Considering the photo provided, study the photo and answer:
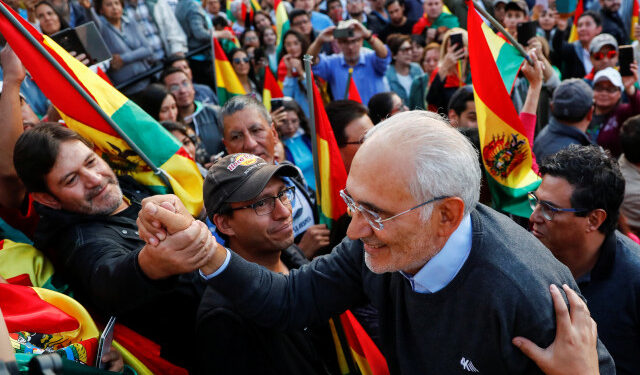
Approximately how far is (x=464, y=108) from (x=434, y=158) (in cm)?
304

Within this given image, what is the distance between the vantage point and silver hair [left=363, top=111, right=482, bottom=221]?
5.14ft

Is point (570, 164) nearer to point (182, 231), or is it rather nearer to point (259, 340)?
point (259, 340)

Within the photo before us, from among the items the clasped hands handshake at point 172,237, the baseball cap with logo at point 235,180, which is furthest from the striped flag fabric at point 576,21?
the clasped hands handshake at point 172,237

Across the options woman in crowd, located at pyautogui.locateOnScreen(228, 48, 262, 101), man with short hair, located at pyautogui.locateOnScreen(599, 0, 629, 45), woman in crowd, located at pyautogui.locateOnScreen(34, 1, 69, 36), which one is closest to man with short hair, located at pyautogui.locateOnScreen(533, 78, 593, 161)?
woman in crowd, located at pyautogui.locateOnScreen(228, 48, 262, 101)

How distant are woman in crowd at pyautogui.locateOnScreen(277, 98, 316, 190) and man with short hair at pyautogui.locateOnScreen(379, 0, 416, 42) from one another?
211 inches

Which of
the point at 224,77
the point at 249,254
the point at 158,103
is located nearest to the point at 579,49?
the point at 224,77

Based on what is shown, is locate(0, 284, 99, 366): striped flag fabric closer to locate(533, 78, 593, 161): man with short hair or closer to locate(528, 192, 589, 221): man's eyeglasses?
locate(528, 192, 589, 221): man's eyeglasses

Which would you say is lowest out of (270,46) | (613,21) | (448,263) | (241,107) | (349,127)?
(613,21)

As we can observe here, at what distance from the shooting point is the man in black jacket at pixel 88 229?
7.55 feet

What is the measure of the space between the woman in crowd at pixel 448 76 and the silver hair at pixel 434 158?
161 inches

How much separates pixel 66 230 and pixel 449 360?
1.76m

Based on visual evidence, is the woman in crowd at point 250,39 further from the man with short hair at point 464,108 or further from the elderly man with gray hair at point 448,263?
the elderly man with gray hair at point 448,263

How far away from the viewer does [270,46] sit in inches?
348

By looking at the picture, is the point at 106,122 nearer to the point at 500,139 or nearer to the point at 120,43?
the point at 500,139
